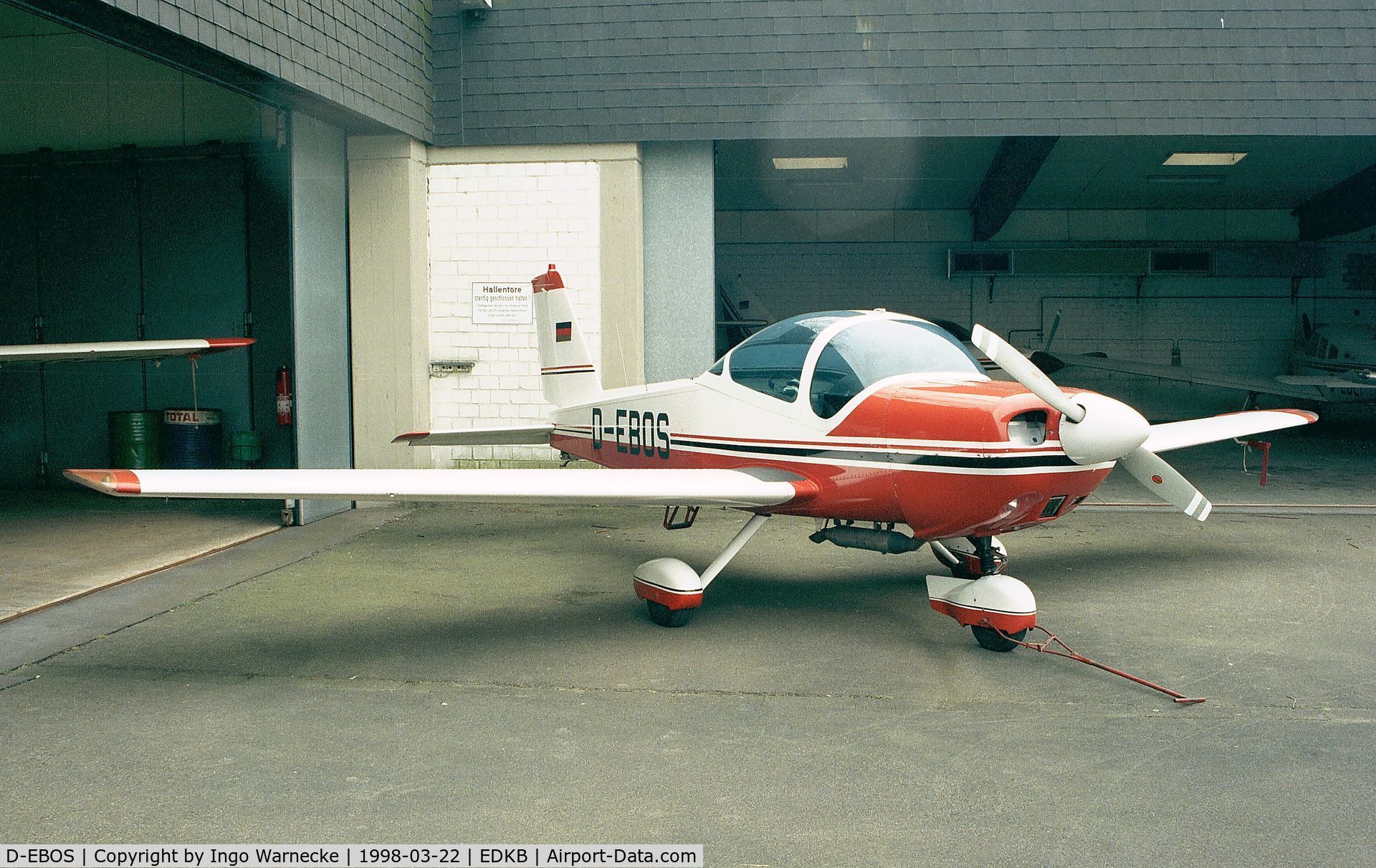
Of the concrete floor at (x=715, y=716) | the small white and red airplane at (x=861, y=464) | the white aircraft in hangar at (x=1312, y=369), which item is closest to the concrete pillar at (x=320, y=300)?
the concrete floor at (x=715, y=716)

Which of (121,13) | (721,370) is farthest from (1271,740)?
(121,13)

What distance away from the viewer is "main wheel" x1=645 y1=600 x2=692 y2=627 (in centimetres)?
529

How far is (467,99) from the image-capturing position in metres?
9.95

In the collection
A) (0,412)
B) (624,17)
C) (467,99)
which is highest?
(624,17)

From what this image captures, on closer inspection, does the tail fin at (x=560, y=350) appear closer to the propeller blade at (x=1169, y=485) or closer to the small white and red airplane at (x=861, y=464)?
the small white and red airplane at (x=861, y=464)

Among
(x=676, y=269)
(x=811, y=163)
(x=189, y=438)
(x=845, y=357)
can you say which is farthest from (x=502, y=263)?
(x=811, y=163)

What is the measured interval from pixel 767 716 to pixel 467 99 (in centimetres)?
808

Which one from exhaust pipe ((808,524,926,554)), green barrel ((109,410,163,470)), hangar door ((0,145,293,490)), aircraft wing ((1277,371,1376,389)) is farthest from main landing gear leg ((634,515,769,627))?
aircraft wing ((1277,371,1376,389))

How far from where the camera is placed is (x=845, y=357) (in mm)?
5227

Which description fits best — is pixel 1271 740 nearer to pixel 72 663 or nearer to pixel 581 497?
pixel 581 497

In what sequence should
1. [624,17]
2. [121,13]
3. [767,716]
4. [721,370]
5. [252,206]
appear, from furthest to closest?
[252,206], [624,17], [721,370], [121,13], [767,716]

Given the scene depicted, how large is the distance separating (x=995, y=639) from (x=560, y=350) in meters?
4.27

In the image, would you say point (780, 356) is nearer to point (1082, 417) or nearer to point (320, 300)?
point (1082, 417)

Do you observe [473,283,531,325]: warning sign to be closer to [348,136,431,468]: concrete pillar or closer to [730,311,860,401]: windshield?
[348,136,431,468]: concrete pillar
